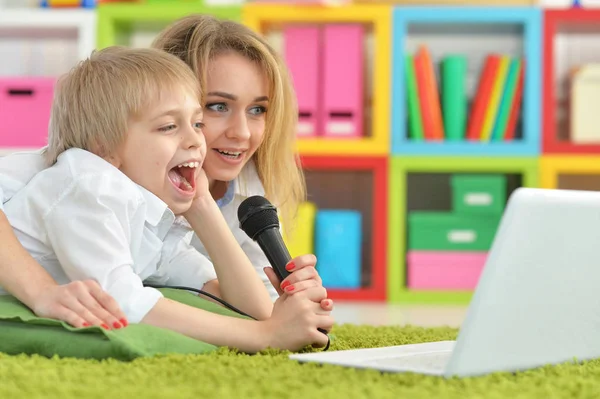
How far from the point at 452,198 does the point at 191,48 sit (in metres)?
1.74

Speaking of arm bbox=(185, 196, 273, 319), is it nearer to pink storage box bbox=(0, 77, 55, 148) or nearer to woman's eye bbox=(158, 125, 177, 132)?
woman's eye bbox=(158, 125, 177, 132)

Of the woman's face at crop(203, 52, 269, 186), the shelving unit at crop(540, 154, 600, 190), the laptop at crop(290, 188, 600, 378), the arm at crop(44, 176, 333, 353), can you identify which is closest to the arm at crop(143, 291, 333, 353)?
the arm at crop(44, 176, 333, 353)

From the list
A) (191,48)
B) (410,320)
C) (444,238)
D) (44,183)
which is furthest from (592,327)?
(444,238)

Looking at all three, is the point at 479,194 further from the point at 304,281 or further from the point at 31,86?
the point at 304,281

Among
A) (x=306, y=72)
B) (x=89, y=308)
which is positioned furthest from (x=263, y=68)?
(x=306, y=72)

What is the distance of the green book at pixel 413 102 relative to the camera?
2.93m

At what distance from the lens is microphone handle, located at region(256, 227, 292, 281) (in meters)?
1.17

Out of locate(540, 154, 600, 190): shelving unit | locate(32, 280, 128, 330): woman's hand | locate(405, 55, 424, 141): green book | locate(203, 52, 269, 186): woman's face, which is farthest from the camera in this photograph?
locate(405, 55, 424, 141): green book

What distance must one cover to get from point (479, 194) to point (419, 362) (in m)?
1.98

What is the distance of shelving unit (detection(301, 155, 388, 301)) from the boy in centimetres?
150

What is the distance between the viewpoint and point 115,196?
110cm

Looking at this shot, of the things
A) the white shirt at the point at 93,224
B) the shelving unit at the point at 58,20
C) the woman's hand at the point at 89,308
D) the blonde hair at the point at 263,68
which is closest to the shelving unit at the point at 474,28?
the shelving unit at the point at 58,20

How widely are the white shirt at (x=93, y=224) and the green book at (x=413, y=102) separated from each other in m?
1.76

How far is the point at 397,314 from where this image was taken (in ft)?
7.84
